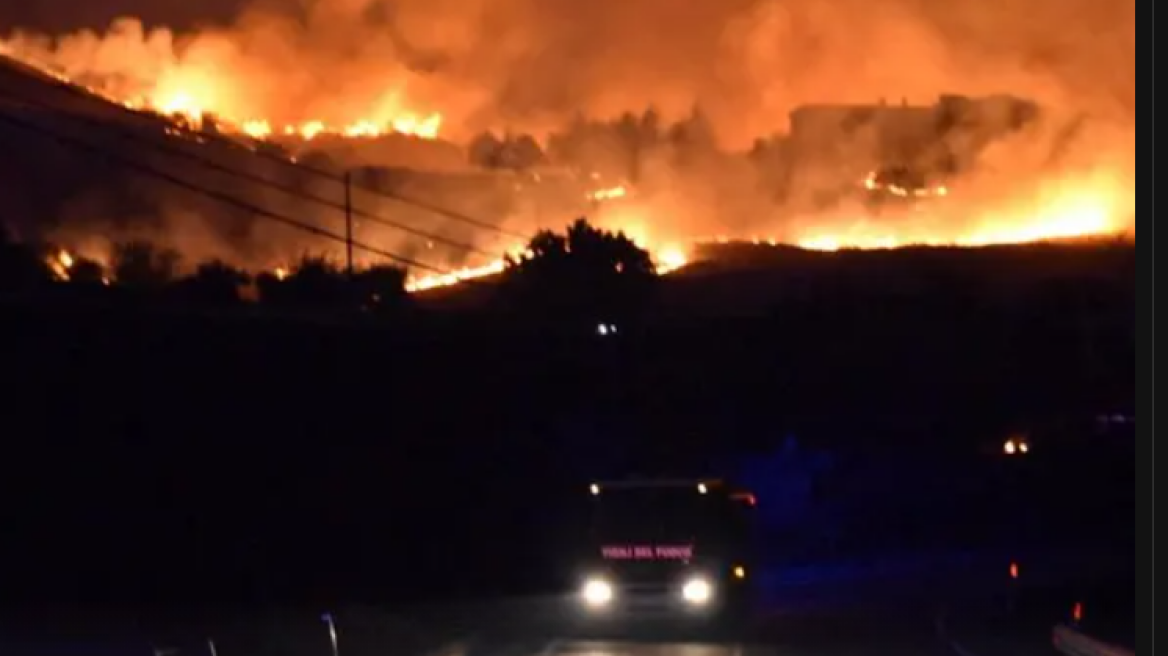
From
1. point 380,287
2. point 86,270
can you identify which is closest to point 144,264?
point 86,270

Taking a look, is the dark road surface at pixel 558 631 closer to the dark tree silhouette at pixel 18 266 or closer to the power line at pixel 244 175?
the dark tree silhouette at pixel 18 266

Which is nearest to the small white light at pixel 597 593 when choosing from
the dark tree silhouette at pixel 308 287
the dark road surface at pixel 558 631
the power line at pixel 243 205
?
the dark road surface at pixel 558 631

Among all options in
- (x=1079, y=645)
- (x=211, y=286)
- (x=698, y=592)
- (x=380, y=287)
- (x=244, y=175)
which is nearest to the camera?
(x=1079, y=645)

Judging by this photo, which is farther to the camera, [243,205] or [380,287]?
[243,205]

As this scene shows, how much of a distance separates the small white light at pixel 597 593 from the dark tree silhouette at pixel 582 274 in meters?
44.6

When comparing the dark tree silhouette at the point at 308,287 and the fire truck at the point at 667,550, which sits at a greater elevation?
the dark tree silhouette at the point at 308,287

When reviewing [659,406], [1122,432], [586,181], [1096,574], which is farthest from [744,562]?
[586,181]

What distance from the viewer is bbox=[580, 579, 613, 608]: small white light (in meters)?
27.4

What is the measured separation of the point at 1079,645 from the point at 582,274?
5781 centimetres

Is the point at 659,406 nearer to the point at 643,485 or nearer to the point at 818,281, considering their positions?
the point at 643,485

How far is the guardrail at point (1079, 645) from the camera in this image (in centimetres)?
2039

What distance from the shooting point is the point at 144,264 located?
87.2 m

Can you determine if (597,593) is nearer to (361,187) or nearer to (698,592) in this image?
(698,592)

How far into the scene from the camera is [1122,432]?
56.5 m
